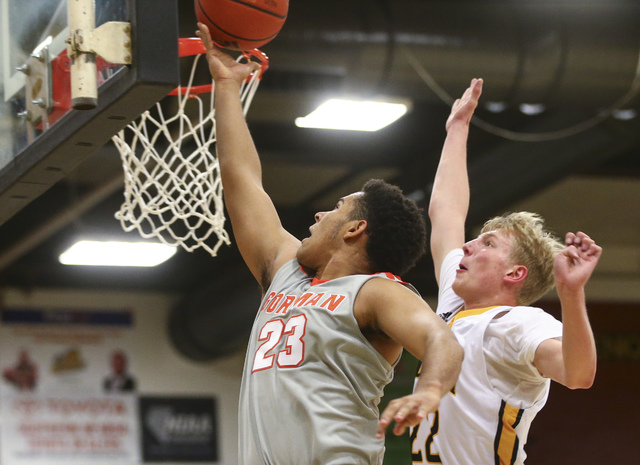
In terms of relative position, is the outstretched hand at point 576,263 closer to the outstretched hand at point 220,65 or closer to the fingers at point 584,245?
the fingers at point 584,245

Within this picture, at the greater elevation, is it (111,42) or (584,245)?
(111,42)

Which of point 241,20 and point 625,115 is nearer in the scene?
point 241,20

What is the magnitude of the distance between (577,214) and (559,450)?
2762 millimetres

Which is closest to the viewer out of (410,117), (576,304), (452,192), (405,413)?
(405,413)

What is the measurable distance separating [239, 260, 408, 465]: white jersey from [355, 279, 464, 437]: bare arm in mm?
54

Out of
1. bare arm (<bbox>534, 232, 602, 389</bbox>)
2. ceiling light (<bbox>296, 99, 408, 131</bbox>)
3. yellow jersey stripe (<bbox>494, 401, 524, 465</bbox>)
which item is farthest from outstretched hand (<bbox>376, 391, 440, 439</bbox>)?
ceiling light (<bbox>296, 99, 408, 131</bbox>)

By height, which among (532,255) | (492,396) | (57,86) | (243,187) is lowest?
(492,396)

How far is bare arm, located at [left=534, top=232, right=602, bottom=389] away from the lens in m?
2.54

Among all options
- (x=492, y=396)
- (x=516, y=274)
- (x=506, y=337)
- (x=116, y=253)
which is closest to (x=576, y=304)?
(x=506, y=337)

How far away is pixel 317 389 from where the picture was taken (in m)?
2.60

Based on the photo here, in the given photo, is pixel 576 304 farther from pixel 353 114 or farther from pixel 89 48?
pixel 353 114

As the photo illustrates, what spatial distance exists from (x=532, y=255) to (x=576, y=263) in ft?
2.29

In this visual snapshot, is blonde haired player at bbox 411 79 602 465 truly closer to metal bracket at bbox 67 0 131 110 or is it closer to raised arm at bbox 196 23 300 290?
raised arm at bbox 196 23 300 290

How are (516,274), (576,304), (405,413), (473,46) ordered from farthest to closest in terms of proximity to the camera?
(473,46) → (516,274) → (576,304) → (405,413)
